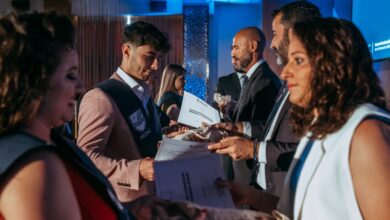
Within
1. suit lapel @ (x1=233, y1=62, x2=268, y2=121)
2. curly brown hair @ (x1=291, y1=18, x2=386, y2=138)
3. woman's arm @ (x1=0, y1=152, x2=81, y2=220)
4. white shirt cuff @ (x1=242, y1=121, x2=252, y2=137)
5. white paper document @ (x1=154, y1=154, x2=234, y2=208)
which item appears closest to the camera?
woman's arm @ (x1=0, y1=152, x2=81, y2=220)

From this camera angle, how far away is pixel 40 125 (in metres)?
0.95

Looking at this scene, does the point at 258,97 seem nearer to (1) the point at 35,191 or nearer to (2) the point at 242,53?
(2) the point at 242,53

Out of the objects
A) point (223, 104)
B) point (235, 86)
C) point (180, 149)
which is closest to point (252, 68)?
point (223, 104)

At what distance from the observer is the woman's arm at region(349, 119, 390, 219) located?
3.33 feet

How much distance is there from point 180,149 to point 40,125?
2.24 feet

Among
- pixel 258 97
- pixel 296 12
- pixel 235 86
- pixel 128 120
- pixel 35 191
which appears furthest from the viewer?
pixel 235 86

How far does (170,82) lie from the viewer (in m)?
4.36

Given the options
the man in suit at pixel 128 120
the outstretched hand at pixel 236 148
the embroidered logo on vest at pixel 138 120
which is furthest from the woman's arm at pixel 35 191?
the embroidered logo on vest at pixel 138 120

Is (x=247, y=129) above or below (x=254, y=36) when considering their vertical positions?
below

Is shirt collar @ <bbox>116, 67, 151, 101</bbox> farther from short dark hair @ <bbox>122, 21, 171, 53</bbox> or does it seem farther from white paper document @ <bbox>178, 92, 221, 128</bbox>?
white paper document @ <bbox>178, 92, 221, 128</bbox>

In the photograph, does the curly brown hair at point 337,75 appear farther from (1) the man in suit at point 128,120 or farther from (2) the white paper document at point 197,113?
(2) the white paper document at point 197,113

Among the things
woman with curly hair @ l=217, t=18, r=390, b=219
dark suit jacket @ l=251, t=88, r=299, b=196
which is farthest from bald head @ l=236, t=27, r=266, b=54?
woman with curly hair @ l=217, t=18, r=390, b=219

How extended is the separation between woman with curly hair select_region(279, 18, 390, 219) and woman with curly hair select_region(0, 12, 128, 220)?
48 centimetres

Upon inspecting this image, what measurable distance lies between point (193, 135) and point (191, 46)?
4327mm
